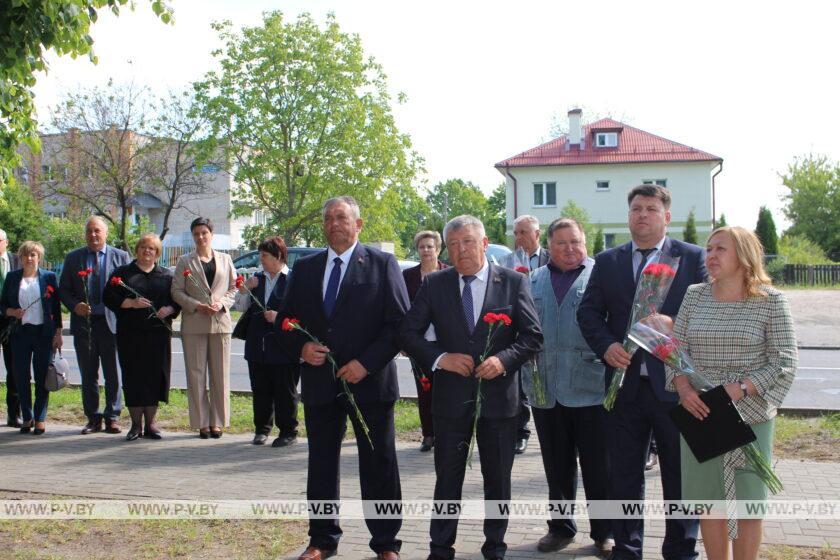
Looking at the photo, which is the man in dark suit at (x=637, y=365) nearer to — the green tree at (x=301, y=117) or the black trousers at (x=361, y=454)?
the black trousers at (x=361, y=454)

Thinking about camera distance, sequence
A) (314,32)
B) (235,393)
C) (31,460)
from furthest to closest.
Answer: (314,32) < (235,393) < (31,460)

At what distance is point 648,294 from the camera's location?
4582 mm

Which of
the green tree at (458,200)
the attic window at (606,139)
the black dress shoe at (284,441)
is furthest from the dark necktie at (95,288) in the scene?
the green tree at (458,200)

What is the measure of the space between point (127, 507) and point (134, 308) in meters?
2.76

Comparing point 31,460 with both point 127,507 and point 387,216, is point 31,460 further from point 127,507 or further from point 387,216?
point 387,216

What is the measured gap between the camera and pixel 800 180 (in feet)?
182

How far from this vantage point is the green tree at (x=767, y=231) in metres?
41.3

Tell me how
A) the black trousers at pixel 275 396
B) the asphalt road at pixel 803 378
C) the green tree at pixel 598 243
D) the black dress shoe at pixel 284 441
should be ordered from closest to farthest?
the black dress shoe at pixel 284 441, the black trousers at pixel 275 396, the asphalt road at pixel 803 378, the green tree at pixel 598 243

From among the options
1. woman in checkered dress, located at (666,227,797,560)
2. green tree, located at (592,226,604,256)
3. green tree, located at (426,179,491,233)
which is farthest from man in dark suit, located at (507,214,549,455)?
green tree, located at (426,179,491,233)

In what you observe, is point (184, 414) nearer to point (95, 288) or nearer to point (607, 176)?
point (95, 288)

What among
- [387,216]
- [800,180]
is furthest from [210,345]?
[800,180]

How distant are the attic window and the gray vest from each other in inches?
1937

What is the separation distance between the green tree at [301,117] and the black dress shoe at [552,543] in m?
29.0

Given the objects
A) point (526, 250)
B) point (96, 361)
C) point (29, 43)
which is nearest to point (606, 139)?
point (526, 250)
